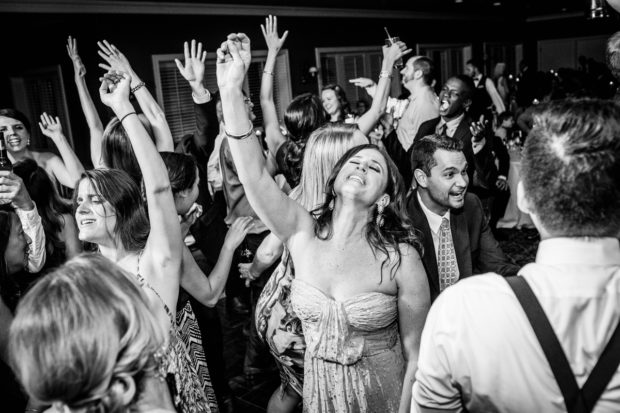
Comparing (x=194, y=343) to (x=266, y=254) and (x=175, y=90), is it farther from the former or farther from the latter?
(x=175, y=90)

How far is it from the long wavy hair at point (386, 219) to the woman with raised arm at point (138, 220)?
20.6 inches

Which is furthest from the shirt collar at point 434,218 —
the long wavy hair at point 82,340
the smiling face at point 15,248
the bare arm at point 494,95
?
the bare arm at point 494,95

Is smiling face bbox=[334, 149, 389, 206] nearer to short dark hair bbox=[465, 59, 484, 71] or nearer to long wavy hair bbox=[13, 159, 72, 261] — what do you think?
long wavy hair bbox=[13, 159, 72, 261]

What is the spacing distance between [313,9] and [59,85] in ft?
14.7

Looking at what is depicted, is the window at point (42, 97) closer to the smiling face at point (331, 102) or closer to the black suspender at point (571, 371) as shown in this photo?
the smiling face at point (331, 102)

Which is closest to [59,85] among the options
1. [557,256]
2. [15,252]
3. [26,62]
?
[26,62]

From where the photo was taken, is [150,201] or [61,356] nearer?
Answer: [61,356]

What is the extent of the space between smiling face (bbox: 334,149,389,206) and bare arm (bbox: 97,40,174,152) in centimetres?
94

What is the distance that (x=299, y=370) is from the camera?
1901 millimetres

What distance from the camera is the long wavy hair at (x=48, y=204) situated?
2.36 m

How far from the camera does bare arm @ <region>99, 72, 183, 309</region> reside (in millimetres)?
1563

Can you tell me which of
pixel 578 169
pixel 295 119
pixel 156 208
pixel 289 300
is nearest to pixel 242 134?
pixel 156 208

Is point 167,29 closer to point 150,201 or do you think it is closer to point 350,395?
point 150,201

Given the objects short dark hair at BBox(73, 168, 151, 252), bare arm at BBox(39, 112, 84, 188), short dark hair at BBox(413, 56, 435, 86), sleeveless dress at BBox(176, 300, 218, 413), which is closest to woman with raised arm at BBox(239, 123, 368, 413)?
sleeveless dress at BBox(176, 300, 218, 413)
